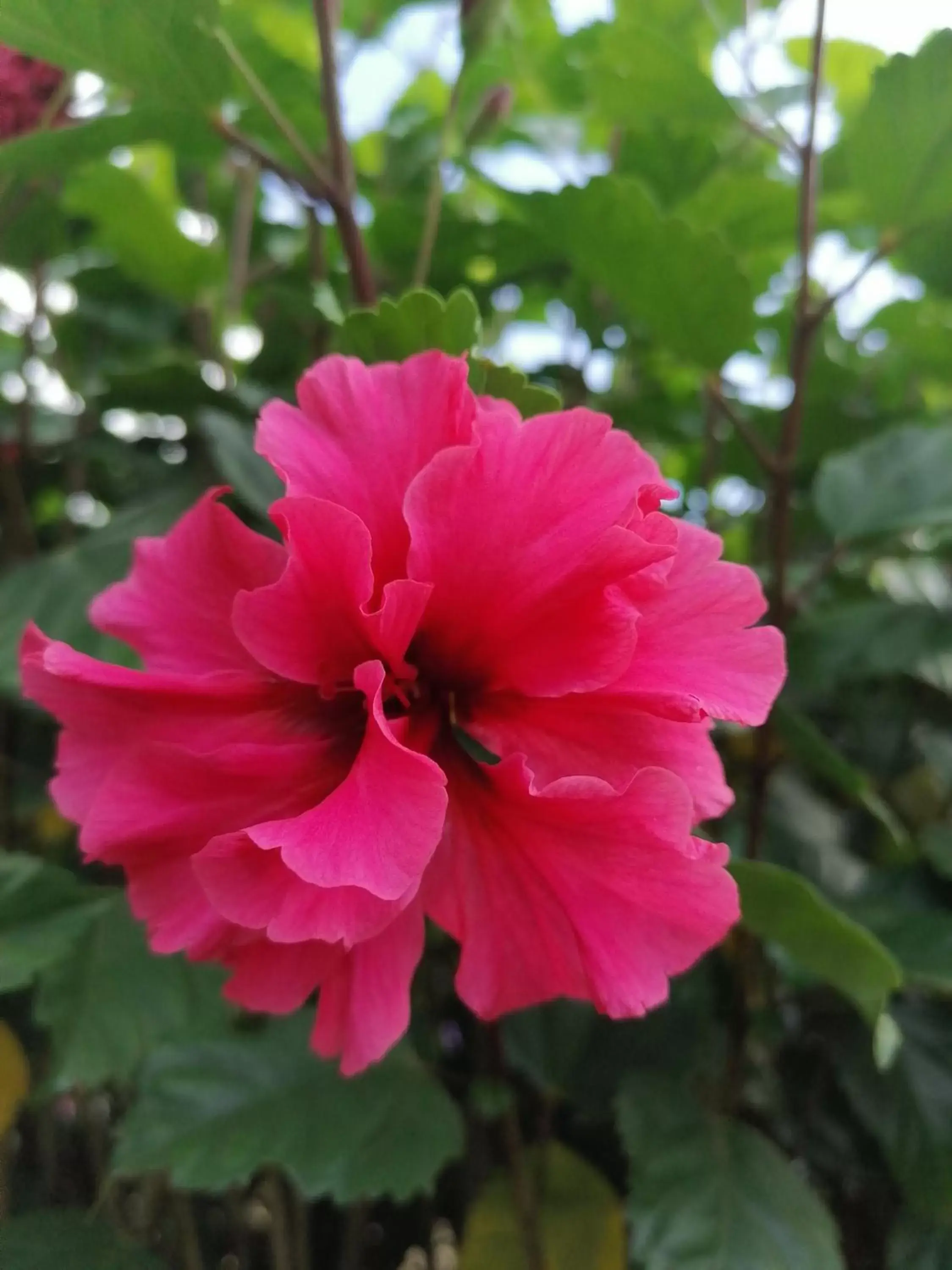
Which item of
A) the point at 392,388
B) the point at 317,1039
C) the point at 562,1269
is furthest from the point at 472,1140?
the point at 392,388

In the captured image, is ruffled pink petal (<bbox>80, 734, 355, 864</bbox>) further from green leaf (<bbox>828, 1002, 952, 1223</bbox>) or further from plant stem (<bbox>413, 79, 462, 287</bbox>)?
green leaf (<bbox>828, 1002, 952, 1223</bbox>)

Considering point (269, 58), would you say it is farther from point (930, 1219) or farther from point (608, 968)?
point (930, 1219)

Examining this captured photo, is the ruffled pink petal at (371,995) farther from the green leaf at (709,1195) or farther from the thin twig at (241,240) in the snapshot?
the thin twig at (241,240)

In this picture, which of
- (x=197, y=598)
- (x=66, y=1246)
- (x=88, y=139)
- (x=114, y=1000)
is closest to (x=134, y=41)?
(x=88, y=139)

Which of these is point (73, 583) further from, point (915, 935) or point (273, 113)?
point (915, 935)

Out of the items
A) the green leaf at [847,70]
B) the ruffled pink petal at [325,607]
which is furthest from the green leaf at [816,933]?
the green leaf at [847,70]

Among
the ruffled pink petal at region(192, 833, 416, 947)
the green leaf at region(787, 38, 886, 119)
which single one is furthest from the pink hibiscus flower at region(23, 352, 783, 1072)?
the green leaf at region(787, 38, 886, 119)
